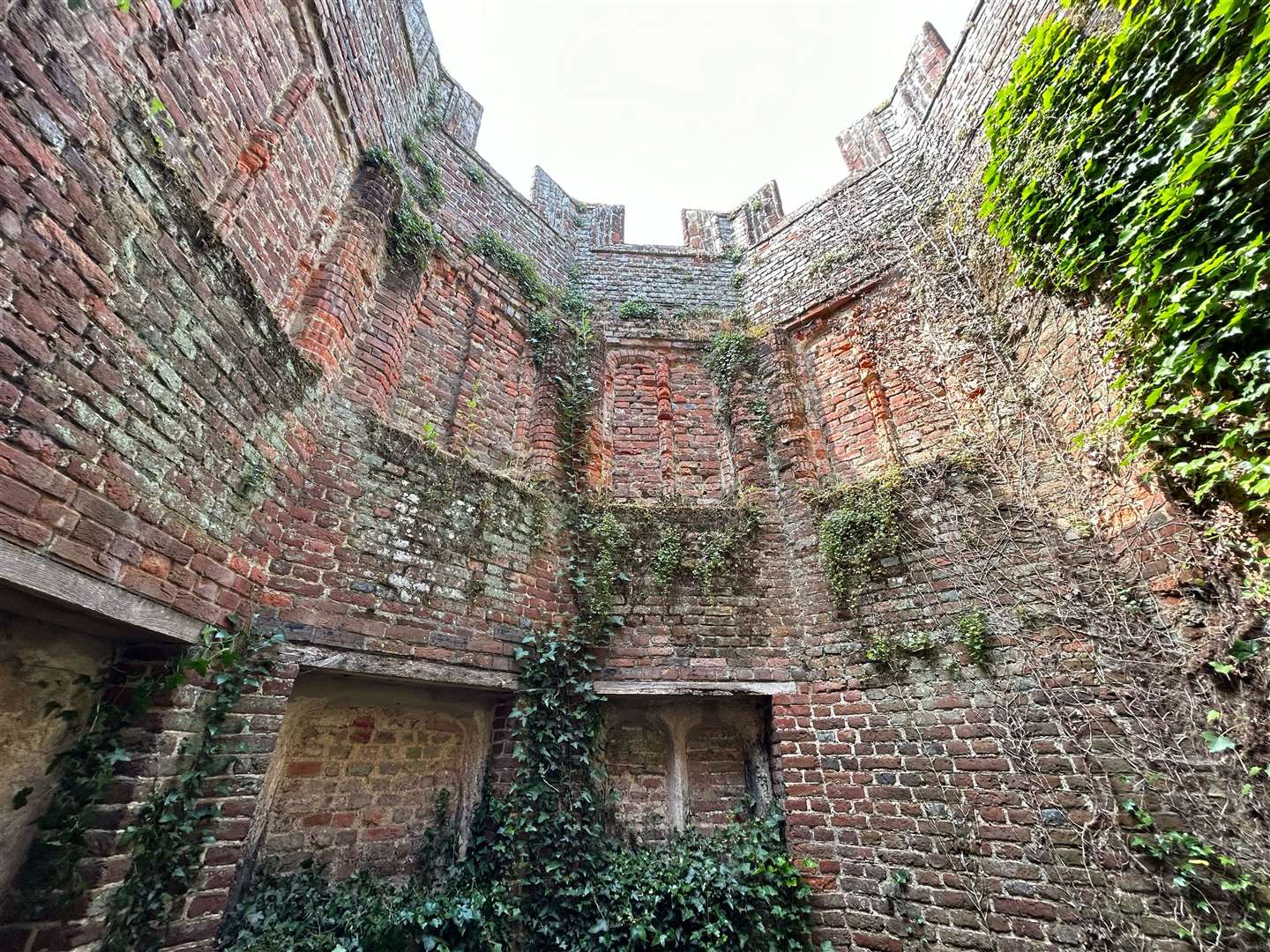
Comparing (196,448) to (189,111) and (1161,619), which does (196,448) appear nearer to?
(189,111)

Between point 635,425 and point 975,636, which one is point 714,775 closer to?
point 975,636

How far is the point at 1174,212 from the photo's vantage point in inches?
117

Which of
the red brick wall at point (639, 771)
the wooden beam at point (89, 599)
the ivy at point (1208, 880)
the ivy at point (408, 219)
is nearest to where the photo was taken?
the wooden beam at point (89, 599)

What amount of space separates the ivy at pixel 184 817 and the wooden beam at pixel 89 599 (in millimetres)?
250

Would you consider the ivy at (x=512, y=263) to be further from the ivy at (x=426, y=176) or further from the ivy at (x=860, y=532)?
the ivy at (x=860, y=532)

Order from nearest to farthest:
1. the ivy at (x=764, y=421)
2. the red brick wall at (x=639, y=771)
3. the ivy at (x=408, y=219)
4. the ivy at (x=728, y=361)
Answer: the red brick wall at (x=639, y=771)
the ivy at (x=408, y=219)
the ivy at (x=764, y=421)
the ivy at (x=728, y=361)

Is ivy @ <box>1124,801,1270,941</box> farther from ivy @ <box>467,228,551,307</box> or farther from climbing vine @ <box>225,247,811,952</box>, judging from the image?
ivy @ <box>467,228,551,307</box>

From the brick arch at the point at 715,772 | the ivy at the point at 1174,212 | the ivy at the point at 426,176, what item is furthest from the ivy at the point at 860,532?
the ivy at the point at 426,176

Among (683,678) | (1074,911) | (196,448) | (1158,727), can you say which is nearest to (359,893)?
(683,678)

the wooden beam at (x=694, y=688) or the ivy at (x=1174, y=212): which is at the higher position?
the ivy at (x=1174, y=212)

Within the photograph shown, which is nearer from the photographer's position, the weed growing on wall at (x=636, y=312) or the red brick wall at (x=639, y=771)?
the red brick wall at (x=639, y=771)

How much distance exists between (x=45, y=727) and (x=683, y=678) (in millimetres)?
3988

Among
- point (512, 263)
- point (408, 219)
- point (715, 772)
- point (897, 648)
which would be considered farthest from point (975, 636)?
point (408, 219)

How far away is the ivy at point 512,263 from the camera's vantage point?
21.6 ft
